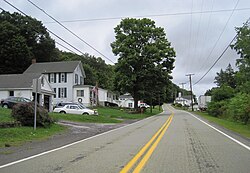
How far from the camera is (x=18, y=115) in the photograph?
20719 mm

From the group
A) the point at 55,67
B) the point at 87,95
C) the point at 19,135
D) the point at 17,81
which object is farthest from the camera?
the point at 55,67

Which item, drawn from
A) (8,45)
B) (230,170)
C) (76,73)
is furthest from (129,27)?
(230,170)

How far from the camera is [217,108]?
59219 mm

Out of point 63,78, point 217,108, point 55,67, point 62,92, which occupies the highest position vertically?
point 55,67

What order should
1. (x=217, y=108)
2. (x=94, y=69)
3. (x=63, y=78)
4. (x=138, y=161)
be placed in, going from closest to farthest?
(x=138, y=161) → (x=217, y=108) → (x=63, y=78) → (x=94, y=69)

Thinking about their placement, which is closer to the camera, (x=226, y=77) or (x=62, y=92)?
(x=62, y=92)

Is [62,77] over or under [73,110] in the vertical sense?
over

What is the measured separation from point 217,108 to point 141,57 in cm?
1591

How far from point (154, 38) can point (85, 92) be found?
1630 centimetres

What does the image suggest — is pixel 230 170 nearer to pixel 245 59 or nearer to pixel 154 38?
pixel 245 59

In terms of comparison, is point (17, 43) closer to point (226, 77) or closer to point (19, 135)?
point (19, 135)

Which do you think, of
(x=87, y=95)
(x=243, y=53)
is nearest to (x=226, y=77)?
(x=87, y=95)

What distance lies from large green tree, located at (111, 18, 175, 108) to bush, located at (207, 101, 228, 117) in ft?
30.3

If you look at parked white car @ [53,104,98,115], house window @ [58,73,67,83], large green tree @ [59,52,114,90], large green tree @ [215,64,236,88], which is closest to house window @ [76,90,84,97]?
house window @ [58,73,67,83]
